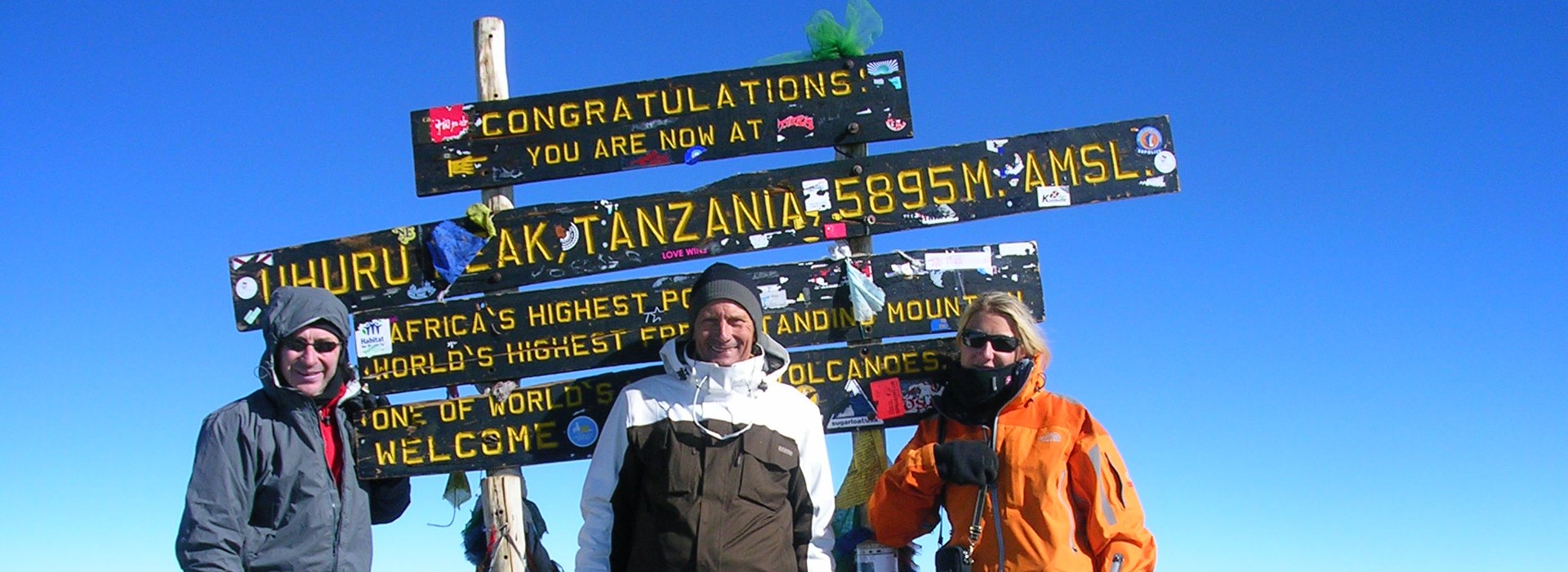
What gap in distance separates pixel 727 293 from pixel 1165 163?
2.27 m

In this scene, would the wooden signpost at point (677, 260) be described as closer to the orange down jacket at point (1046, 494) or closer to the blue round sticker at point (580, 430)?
the blue round sticker at point (580, 430)

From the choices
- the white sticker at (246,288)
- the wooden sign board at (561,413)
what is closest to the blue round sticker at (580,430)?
the wooden sign board at (561,413)

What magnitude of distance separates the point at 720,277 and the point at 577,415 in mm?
1166

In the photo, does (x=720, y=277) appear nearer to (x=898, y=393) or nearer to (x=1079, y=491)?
(x=898, y=393)

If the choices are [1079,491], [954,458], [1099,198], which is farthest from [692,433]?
[1099,198]

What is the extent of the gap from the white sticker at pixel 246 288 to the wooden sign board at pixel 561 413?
817 millimetres

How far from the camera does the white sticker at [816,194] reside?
5.92 metres

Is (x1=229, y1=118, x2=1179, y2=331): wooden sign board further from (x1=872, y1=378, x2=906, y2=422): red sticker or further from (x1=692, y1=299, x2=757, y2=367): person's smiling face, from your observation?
(x1=692, y1=299, x2=757, y2=367): person's smiling face

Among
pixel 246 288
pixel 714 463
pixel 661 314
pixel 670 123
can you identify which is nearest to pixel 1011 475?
pixel 714 463

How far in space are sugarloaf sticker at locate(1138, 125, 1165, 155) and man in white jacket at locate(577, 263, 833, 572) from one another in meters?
2.06

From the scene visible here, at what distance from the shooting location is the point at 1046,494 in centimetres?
483

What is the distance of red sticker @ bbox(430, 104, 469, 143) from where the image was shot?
6191 mm

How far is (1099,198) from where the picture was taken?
592 centimetres

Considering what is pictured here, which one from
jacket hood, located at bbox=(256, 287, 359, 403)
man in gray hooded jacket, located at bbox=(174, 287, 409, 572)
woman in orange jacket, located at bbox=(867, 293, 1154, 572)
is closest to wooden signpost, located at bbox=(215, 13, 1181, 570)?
woman in orange jacket, located at bbox=(867, 293, 1154, 572)
